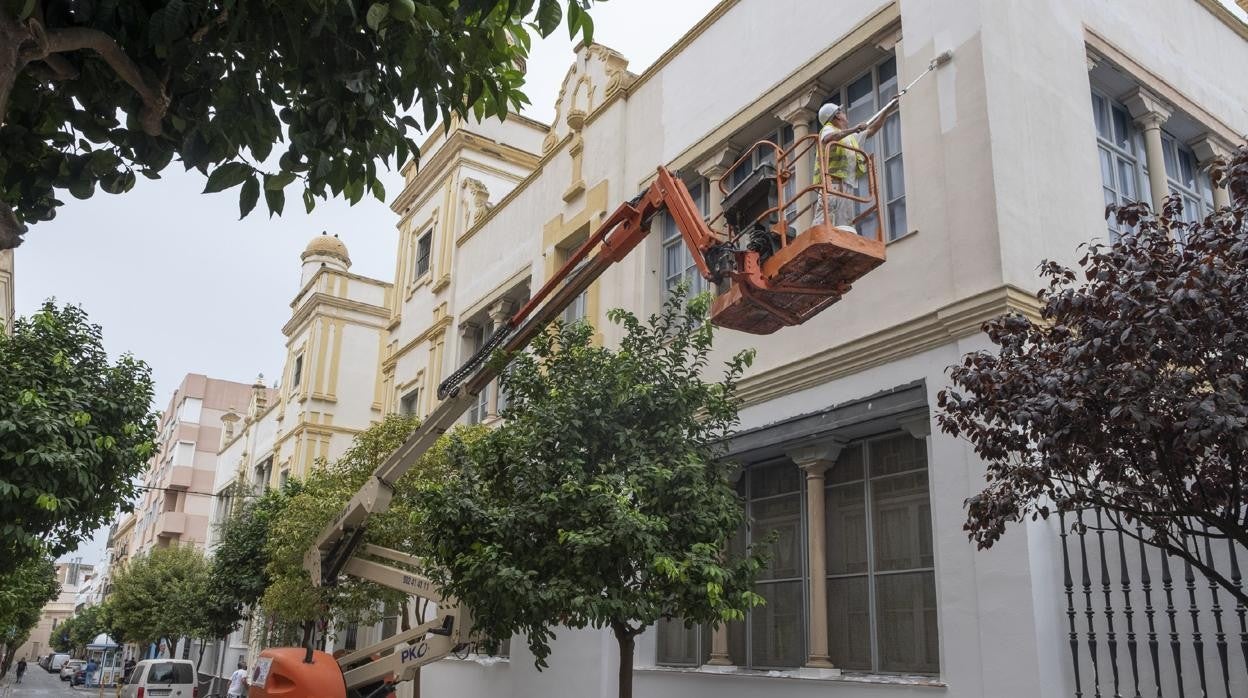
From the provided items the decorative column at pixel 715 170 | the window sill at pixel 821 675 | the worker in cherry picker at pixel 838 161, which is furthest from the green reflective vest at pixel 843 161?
the decorative column at pixel 715 170

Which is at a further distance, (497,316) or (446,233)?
(446,233)

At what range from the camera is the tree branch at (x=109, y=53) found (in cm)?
444

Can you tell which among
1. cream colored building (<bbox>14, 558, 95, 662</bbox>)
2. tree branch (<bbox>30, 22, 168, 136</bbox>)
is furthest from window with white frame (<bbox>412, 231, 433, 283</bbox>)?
cream colored building (<bbox>14, 558, 95, 662</bbox>)

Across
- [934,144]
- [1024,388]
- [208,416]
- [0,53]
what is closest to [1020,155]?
[934,144]

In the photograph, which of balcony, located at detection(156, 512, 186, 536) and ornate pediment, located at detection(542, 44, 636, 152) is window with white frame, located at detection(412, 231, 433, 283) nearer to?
ornate pediment, located at detection(542, 44, 636, 152)

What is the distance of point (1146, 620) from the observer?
9250mm

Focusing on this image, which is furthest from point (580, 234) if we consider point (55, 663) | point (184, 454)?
point (55, 663)

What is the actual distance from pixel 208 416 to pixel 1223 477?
7052cm

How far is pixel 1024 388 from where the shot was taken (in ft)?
24.0

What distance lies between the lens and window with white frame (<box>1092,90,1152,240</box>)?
1315cm

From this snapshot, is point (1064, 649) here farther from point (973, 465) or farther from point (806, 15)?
point (806, 15)

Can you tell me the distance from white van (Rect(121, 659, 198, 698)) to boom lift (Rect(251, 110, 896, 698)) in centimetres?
1252

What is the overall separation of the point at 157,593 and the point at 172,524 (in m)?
23.7

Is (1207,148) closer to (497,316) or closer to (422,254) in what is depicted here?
(497,316)
